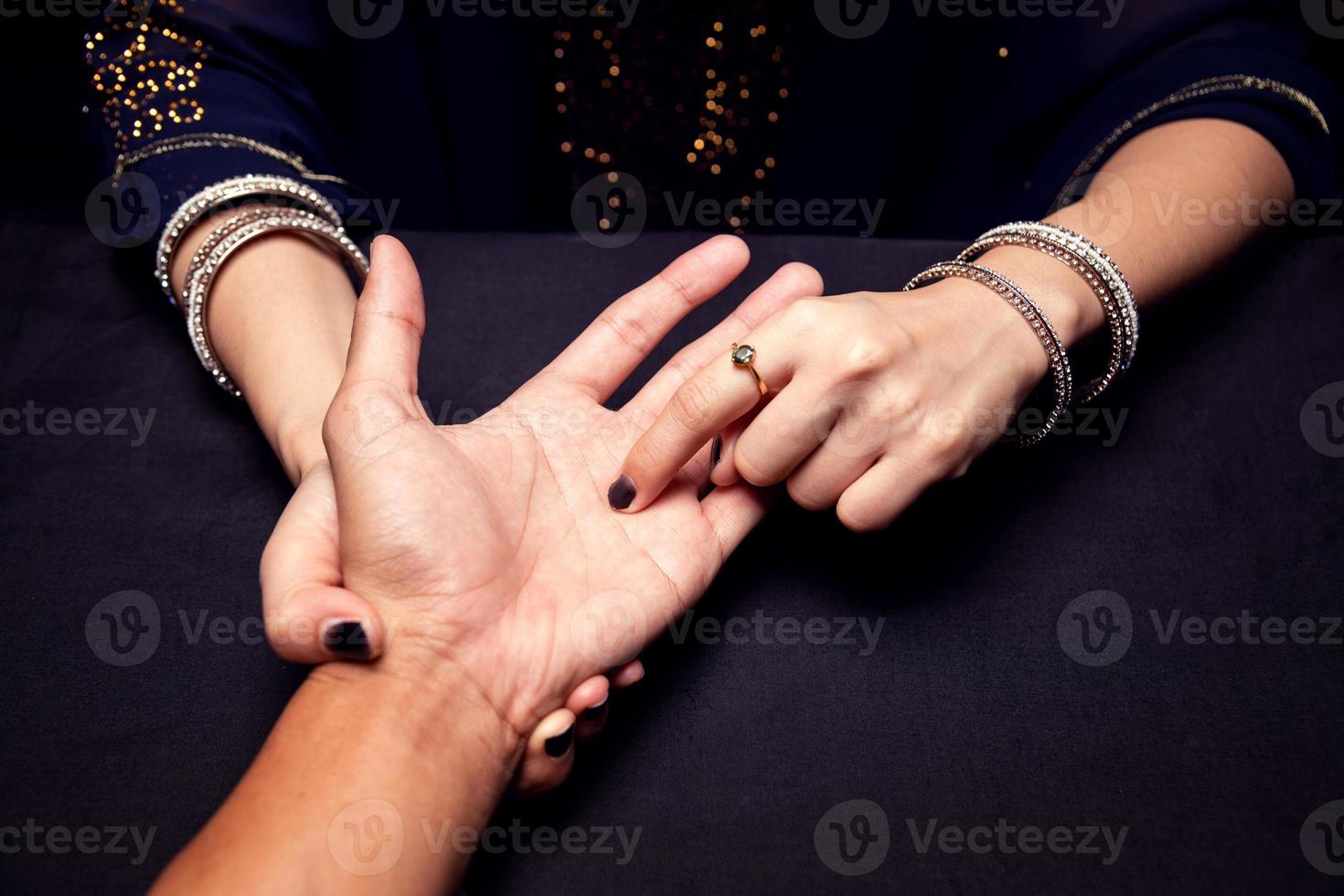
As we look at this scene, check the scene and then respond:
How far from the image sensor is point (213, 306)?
96 centimetres

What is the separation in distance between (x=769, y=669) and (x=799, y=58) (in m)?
0.97

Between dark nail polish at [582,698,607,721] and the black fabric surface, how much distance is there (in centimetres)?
6

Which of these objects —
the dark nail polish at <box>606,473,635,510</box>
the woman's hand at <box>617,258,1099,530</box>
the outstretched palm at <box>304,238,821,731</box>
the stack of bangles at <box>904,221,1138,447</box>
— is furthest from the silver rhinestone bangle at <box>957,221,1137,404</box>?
the dark nail polish at <box>606,473,635,510</box>

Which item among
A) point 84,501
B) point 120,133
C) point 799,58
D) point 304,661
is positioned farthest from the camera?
point 799,58

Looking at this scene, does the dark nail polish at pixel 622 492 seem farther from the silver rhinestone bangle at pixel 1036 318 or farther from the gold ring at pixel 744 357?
the silver rhinestone bangle at pixel 1036 318

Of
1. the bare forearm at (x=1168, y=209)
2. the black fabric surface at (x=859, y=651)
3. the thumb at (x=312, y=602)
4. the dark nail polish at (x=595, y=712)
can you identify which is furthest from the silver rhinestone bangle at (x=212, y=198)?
the bare forearm at (x=1168, y=209)

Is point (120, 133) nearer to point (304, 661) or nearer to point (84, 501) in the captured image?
point (84, 501)

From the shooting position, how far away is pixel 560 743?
2.18ft

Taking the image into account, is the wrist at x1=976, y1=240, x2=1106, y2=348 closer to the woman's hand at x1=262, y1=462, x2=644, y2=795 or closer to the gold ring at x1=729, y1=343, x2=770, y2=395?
the gold ring at x1=729, y1=343, x2=770, y2=395

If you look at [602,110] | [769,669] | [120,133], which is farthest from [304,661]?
[602,110]

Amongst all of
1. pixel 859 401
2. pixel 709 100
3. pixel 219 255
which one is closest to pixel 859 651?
pixel 859 401

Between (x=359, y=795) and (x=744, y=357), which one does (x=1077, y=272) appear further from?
(x=359, y=795)

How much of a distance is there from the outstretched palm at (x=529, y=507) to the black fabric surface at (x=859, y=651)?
0.28 feet

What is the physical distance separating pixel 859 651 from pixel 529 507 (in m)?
0.35
